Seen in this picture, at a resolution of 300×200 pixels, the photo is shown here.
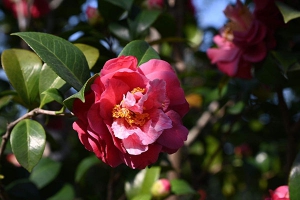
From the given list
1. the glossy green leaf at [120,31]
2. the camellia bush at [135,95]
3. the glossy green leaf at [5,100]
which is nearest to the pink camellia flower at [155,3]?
the camellia bush at [135,95]

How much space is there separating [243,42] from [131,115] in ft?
1.64

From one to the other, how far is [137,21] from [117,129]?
0.50 meters

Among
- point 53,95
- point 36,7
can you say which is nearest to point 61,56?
point 53,95

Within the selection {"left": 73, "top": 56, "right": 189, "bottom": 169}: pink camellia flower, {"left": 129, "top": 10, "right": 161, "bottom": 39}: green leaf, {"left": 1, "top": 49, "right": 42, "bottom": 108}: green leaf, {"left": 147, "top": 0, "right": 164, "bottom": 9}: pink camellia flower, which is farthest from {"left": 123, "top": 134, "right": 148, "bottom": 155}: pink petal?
{"left": 147, "top": 0, "right": 164, "bottom": 9}: pink camellia flower

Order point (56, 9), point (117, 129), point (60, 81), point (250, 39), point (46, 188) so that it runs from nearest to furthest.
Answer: point (117, 129) → point (60, 81) → point (250, 39) → point (46, 188) → point (56, 9)

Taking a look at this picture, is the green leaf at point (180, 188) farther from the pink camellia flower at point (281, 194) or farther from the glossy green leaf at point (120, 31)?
the glossy green leaf at point (120, 31)

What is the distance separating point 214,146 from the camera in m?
1.84

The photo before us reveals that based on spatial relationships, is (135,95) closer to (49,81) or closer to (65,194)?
(49,81)

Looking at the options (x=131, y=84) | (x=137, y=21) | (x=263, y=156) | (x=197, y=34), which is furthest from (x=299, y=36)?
(x=263, y=156)

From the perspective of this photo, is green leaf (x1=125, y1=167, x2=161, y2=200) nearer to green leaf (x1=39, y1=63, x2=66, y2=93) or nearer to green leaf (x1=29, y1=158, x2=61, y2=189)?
green leaf (x1=29, y1=158, x2=61, y2=189)

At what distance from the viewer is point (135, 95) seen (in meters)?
0.67

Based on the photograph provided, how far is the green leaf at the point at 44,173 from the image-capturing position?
1.22 metres

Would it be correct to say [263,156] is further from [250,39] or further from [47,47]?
[47,47]

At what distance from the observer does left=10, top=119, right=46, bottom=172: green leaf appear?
731 mm
